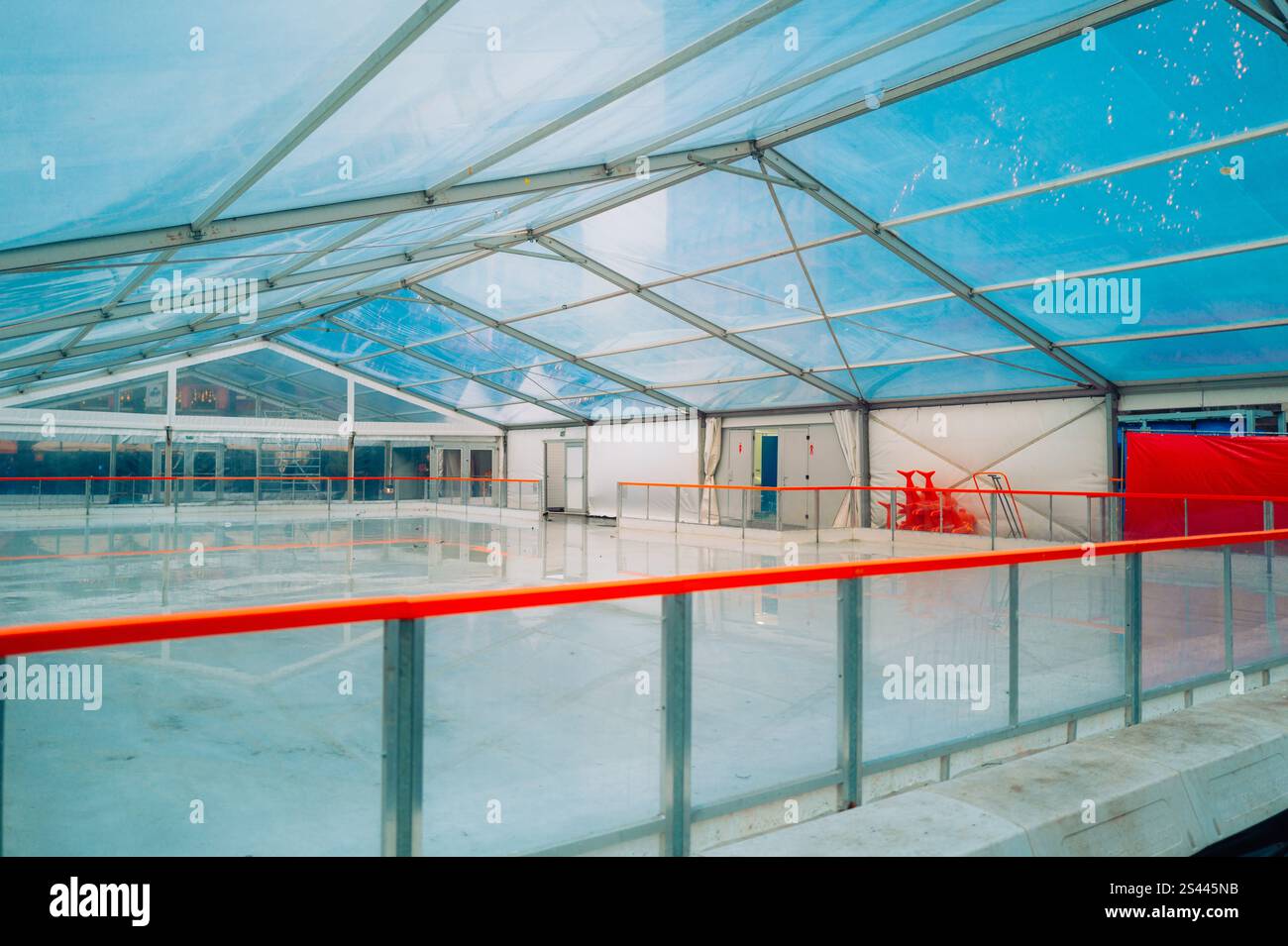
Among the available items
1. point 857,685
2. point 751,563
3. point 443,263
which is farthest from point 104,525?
point 857,685

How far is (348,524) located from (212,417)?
7.53 m

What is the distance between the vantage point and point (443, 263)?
51.5ft

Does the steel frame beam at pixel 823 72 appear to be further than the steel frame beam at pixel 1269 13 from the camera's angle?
Yes

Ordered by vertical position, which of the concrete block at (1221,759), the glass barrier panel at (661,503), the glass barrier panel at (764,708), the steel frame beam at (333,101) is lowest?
the concrete block at (1221,759)

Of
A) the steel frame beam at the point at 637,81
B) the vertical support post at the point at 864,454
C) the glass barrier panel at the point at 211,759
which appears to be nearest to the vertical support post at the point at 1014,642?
the glass barrier panel at the point at 211,759

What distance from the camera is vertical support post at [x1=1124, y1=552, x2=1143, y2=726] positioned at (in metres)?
4.52

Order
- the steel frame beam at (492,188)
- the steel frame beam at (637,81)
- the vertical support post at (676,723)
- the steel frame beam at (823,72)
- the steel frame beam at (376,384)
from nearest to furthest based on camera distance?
1. the vertical support post at (676,723)
2. the steel frame beam at (637,81)
3. the steel frame beam at (823,72)
4. the steel frame beam at (492,188)
5. the steel frame beam at (376,384)

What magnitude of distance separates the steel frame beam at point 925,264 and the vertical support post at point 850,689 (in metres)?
8.84

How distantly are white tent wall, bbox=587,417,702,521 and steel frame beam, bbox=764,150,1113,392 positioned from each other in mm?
11254

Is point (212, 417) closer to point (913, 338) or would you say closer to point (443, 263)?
point (443, 263)

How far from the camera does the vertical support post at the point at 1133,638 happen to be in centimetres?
452

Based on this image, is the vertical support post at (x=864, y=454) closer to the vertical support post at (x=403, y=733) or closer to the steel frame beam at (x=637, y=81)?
the steel frame beam at (x=637, y=81)

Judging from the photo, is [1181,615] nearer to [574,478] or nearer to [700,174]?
[700,174]

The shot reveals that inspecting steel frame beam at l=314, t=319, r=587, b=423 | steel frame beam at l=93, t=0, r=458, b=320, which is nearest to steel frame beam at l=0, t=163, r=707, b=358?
steel frame beam at l=314, t=319, r=587, b=423
